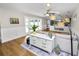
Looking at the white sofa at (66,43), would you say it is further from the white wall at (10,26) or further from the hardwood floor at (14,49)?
the hardwood floor at (14,49)

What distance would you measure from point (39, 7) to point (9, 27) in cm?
52

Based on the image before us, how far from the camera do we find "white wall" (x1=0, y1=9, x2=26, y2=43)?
4.15ft

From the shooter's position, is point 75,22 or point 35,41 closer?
point 75,22

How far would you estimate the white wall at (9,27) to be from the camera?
1.26 metres

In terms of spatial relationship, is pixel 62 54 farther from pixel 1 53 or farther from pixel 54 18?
pixel 1 53

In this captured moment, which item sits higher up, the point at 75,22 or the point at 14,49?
the point at 75,22

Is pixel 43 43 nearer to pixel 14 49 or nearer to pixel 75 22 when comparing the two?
pixel 14 49

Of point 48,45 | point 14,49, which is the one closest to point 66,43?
point 48,45

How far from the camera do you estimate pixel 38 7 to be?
4.18 feet

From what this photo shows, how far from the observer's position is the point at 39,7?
1.27 m

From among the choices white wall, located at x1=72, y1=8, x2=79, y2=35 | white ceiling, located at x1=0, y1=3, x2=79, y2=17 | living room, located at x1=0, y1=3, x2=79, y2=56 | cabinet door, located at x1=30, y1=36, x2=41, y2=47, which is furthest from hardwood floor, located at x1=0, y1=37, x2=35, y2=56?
white wall, located at x1=72, y1=8, x2=79, y2=35

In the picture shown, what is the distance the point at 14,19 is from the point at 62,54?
0.85m

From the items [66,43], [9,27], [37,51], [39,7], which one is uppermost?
[39,7]

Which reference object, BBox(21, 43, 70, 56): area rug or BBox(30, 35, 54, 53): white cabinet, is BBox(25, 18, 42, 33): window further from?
BBox(21, 43, 70, 56): area rug
